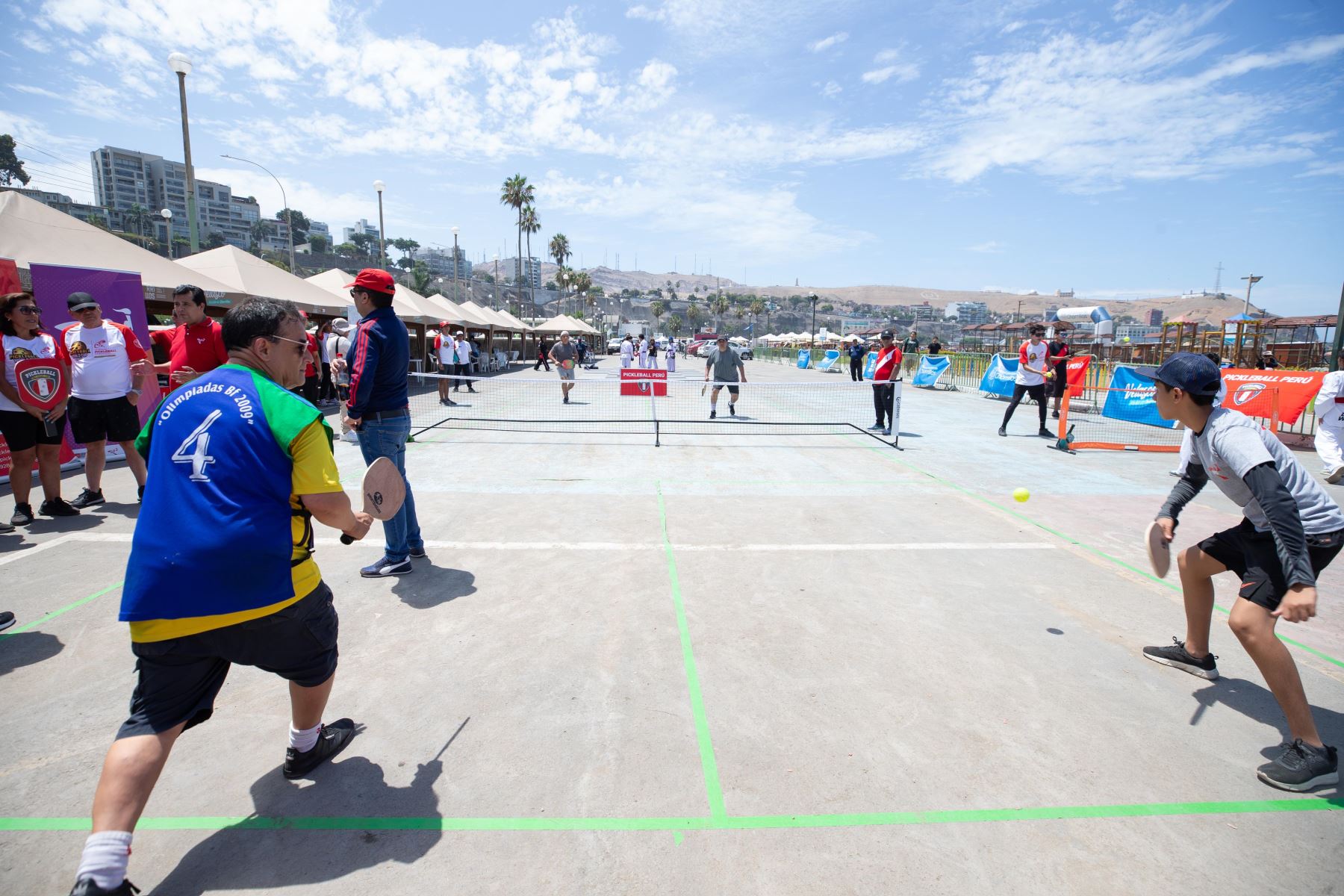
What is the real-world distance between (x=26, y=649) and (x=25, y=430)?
3.49 metres

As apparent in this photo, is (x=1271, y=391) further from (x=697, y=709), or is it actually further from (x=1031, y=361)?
(x=697, y=709)

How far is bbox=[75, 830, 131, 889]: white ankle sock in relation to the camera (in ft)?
6.02

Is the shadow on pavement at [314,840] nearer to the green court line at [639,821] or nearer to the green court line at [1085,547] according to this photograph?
the green court line at [639,821]

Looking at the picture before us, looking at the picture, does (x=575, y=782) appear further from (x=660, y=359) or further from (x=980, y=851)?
(x=660, y=359)

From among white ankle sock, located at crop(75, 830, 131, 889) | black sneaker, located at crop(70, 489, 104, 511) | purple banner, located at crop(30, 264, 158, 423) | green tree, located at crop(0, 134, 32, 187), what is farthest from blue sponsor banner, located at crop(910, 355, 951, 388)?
green tree, located at crop(0, 134, 32, 187)

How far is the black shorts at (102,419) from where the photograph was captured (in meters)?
6.41

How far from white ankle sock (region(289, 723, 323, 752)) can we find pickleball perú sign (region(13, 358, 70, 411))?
5637mm

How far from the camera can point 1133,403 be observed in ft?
47.8

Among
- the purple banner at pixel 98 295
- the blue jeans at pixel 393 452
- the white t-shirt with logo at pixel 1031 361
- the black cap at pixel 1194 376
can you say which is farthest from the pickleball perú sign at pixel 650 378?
the black cap at pixel 1194 376

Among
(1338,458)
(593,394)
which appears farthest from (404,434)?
(593,394)

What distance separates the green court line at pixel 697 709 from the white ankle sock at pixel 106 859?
6.38ft

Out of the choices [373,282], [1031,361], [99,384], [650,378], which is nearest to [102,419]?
[99,384]

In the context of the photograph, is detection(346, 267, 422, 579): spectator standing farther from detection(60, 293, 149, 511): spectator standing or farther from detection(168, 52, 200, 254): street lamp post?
detection(168, 52, 200, 254): street lamp post

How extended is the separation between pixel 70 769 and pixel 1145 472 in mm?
11802
